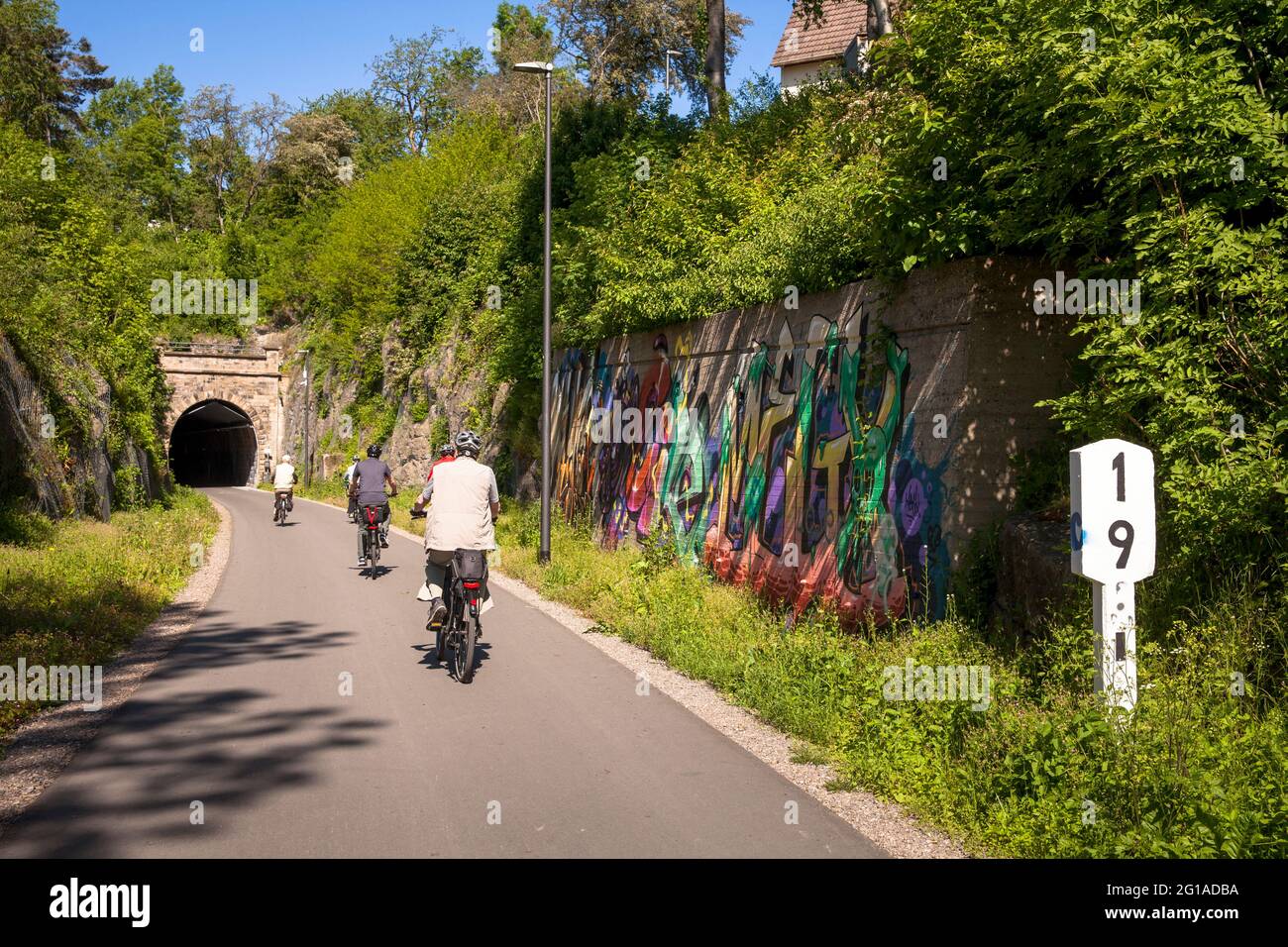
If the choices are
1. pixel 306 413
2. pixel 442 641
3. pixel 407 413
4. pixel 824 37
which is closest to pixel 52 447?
pixel 442 641

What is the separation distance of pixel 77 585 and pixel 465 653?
5.51 m

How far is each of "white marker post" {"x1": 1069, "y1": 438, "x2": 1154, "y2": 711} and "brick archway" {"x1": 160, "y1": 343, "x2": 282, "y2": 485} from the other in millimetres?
54919

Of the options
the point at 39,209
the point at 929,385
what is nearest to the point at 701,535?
the point at 929,385

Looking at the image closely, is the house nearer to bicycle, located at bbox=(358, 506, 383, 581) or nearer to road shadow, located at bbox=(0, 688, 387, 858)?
bicycle, located at bbox=(358, 506, 383, 581)

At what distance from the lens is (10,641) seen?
28.4 feet

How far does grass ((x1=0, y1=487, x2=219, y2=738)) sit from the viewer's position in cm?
891

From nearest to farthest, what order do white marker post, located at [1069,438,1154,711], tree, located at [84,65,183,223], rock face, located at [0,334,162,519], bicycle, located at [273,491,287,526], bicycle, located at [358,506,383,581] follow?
white marker post, located at [1069,438,1154,711] → rock face, located at [0,334,162,519] → bicycle, located at [358,506,383,581] → bicycle, located at [273,491,287,526] → tree, located at [84,65,183,223]

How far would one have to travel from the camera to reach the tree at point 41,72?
5062cm

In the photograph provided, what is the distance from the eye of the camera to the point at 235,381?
56.2 metres

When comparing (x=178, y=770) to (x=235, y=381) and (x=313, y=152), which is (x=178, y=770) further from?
(x=313, y=152)

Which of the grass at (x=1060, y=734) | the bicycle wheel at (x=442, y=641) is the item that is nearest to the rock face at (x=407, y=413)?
the bicycle wheel at (x=442, y=641)

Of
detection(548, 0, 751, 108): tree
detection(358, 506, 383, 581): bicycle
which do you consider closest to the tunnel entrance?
detection(548, 0, 751, 108): tree

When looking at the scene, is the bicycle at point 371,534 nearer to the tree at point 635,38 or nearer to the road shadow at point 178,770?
the road shadow at point 178,770

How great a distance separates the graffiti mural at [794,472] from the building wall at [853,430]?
2 centimetres
